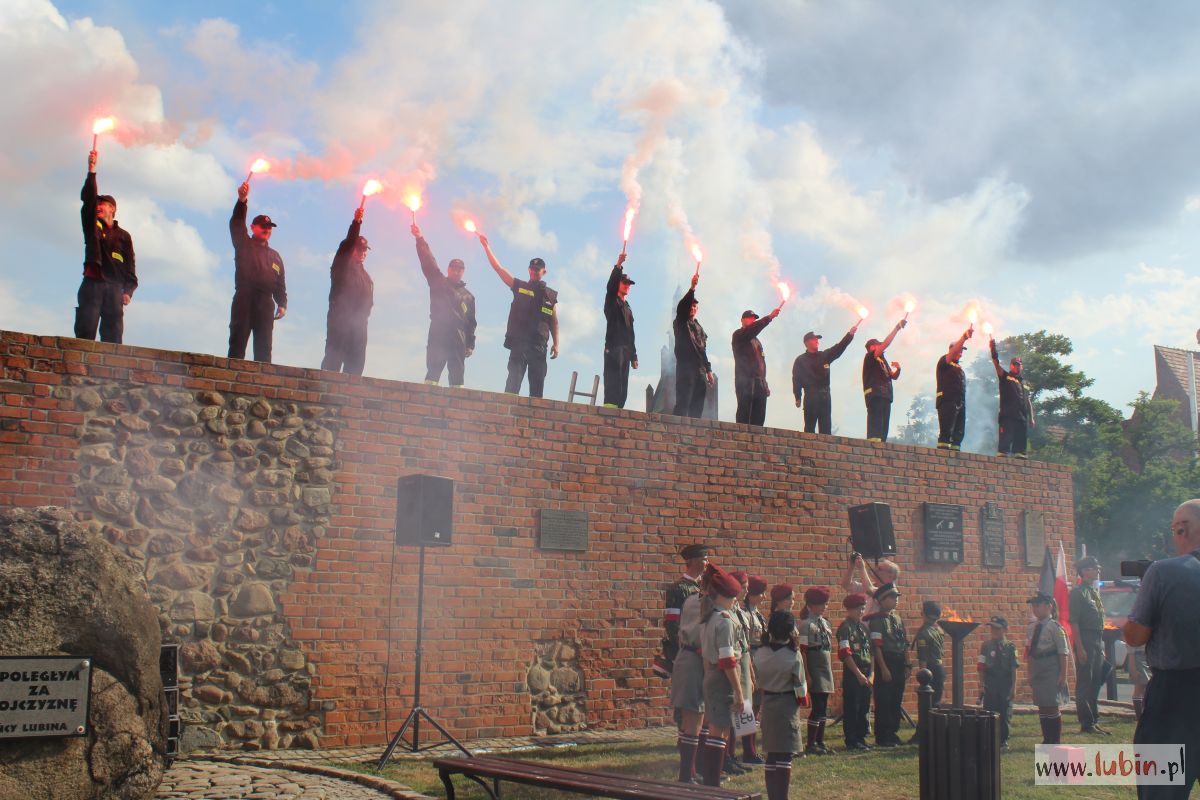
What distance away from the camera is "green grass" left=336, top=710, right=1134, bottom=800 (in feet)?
23.4

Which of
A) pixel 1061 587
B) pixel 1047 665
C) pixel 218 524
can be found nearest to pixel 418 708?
pixel 218 524

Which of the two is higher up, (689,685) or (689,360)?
(689,360)

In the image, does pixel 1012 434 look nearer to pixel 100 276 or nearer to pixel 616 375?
pixel 616 375

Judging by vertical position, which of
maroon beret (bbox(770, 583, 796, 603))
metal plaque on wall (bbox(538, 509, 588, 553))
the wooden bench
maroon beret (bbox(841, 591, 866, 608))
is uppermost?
metal plaque on wall (bbox(538, 509, 588, 553))

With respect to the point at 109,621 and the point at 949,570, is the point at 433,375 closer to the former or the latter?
the point at 109,621

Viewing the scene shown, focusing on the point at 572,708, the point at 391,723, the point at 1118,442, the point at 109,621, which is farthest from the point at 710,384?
the point at 1118,442

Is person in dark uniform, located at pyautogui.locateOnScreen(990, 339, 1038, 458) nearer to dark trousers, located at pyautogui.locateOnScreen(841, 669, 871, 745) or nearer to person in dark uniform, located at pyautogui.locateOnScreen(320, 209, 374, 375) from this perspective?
dark trousers, located at pyautogui.locateOnScreen(841, 669, 871, 745)

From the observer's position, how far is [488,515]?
938 cm

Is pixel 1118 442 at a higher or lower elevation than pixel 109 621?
higher

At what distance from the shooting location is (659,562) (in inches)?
407

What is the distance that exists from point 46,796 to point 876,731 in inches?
292

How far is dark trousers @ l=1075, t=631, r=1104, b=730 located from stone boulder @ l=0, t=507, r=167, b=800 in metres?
9.04

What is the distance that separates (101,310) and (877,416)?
9684mm

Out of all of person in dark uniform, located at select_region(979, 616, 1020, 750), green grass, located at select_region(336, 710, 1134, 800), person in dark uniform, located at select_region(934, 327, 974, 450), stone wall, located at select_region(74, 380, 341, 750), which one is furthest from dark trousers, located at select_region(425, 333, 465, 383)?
person in dark uniform, located at select_region(934, 327, 974, 450)
